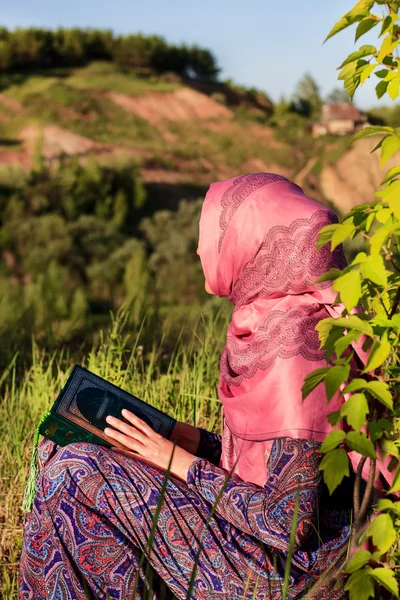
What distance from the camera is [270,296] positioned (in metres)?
1.61

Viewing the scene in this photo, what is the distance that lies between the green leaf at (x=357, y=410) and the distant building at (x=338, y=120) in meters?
19.4

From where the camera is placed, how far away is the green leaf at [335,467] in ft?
3.27

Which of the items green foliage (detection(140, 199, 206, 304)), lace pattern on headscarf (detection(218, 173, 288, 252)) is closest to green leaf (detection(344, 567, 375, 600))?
lace pattern on headscarf (detection(218, 173, 288, 252))

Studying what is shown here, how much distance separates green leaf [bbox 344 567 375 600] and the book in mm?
750

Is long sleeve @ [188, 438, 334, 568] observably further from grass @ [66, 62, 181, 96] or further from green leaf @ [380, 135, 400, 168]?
grass @ [66, 62, 181, 96]

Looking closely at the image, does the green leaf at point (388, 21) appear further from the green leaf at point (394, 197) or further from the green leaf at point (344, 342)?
the green leaf at point (344, 342)

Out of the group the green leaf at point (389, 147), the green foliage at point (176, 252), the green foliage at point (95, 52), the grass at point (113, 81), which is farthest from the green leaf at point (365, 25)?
the green foliage at point (95, 52)

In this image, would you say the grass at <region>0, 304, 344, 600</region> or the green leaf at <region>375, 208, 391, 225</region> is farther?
the grass at <region>0, 304, 344, 600</region>

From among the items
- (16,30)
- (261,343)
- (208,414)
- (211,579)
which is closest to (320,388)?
(261,343)

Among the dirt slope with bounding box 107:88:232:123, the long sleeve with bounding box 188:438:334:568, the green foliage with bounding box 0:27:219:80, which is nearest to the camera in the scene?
the long sleeve with bounding box 188:438:334:568

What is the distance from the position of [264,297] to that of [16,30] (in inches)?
1016

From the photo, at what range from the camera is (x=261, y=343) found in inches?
60.3

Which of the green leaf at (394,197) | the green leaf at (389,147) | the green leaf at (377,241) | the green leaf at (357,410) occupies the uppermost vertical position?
the green leaf at (389,147)

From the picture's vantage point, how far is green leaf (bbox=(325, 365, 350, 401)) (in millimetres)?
989
